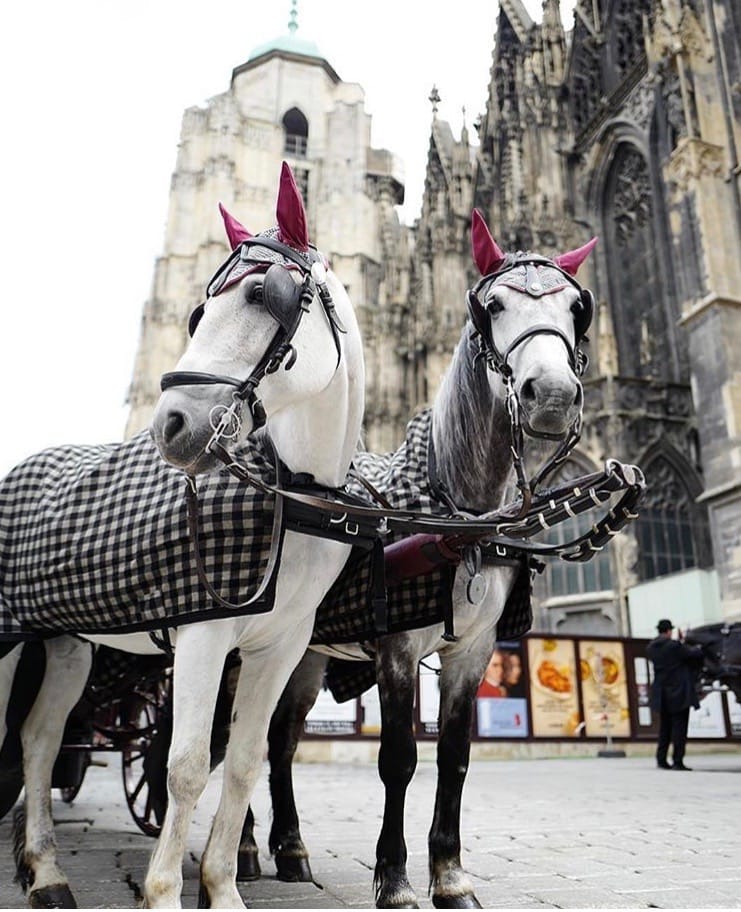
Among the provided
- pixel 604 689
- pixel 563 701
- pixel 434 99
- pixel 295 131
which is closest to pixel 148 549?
pixel 563 701

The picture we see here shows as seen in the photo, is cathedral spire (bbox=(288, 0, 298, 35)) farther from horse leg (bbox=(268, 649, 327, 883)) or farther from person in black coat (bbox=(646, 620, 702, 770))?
horse leg (bbox=(268, 649, 327, 883))

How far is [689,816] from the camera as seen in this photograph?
5.23 m

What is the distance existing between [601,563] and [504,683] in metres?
5.84

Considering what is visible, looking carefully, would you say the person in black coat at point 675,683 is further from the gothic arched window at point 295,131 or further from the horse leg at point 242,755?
the gothic arched window at point 295,131

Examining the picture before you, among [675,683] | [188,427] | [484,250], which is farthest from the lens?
[675,683]

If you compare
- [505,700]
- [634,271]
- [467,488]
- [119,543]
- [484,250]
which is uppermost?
[634,271]

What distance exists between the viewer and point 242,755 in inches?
100

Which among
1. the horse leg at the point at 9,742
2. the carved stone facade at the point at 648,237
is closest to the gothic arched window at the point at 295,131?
the carved stone facade at the point at 648,237

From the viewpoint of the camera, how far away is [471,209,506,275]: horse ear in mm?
A: 3045

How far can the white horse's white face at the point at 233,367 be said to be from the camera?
7.02 ft

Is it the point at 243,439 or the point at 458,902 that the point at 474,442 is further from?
the point at 458,902

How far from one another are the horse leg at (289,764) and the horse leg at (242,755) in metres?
0.95

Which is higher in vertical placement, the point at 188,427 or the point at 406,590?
the point at 188,427

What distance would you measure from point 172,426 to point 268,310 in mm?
442
